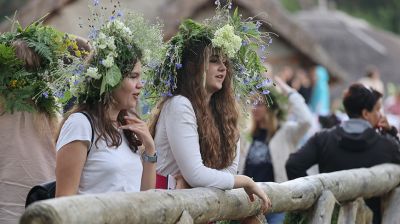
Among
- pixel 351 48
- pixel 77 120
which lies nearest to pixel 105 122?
pixel 77 120

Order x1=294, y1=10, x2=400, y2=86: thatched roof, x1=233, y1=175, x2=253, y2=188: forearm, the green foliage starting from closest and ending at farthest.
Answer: x1=233, y1=175, x2=253, y2=188: forearm < x1=294, y1=10, x2=400, y2=86: thatched roof < the green foliage

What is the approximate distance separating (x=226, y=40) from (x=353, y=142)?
253 centimetres

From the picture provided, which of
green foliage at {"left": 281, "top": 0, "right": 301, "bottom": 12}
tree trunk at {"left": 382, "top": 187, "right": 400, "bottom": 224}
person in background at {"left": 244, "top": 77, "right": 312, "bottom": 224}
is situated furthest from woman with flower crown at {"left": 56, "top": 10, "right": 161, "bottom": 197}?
green foliage at {"left": 281, "top": 0, "right": 301, "bottom": 12}

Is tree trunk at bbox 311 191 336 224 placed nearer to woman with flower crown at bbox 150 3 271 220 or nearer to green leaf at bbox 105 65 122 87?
woman with flower crown at bbox 150 3 271 220

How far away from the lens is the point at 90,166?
5227 mm

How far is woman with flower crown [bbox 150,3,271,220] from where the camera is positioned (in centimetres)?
573

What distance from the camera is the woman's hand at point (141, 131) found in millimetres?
5422

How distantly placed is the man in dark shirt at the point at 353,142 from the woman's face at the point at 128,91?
292 centimetres

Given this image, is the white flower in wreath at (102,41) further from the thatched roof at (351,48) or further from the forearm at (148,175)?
the thatched roof at (351,48)

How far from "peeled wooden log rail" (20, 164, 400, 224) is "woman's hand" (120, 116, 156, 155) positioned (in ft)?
0.80

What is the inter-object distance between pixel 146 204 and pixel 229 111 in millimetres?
1100

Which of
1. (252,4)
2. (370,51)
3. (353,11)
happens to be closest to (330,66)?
(252,4)

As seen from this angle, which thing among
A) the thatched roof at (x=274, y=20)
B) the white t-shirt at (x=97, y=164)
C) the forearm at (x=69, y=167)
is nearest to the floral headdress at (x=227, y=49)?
the white t-shirt at (x=97, y=164)

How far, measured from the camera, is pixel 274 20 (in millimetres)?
20922
